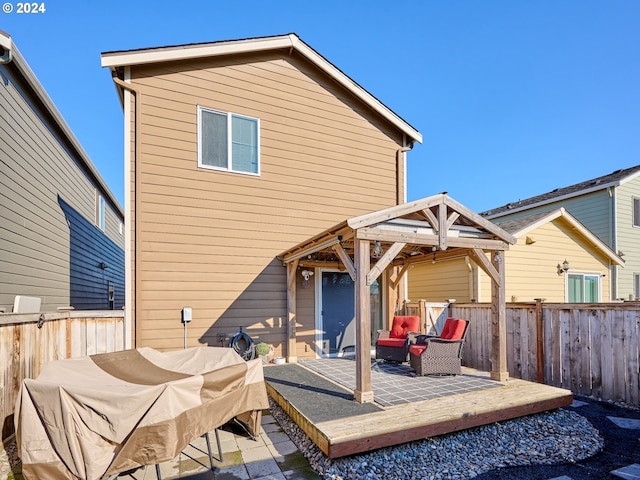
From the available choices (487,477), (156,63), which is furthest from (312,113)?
(487,477)

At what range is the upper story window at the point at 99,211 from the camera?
469 inches

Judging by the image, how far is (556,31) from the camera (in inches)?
382

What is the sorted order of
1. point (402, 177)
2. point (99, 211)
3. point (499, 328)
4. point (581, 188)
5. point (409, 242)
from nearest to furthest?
point (409, 242) → point (499, 328) → point (402, 177) → point (99, 211) → point (581, 188)

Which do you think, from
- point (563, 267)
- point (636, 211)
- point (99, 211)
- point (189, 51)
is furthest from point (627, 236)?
point (99, 211)

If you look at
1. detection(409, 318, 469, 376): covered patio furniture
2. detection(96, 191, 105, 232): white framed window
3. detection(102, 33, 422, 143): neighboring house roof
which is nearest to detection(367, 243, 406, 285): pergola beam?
detection(409, 318, 469, 376): covered patio furniture

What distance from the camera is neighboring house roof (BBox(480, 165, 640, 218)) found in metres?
12.8

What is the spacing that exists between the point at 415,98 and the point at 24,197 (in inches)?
739

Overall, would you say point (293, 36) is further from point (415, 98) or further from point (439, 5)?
point (415, 98)

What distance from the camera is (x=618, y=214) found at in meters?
12.7

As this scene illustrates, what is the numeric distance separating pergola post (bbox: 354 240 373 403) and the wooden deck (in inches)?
12.9

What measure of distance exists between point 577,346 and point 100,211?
45.0 ft

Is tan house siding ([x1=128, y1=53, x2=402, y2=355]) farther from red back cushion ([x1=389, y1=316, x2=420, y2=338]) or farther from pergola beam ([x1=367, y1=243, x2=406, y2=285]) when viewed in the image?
pergola beam ([x1=367, y1=243, x2=406, y2=285])

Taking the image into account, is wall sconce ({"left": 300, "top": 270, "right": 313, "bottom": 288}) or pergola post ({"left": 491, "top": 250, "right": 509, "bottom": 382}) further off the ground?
wall sconce ({"left": 300, "top": 270, "right": 313, "bottom": 288})

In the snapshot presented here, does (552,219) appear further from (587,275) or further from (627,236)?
(627,236)
